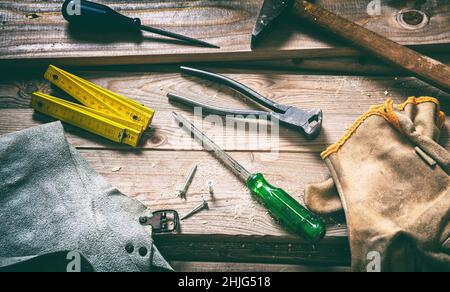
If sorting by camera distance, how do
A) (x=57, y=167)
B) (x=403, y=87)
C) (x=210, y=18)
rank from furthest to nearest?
(x=210, y=18) < (x=403, y=87) < (x=57, y=167)

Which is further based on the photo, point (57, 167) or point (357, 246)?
point (57, 167)

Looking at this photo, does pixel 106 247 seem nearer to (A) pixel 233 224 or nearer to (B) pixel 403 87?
(A) pixel 233 224

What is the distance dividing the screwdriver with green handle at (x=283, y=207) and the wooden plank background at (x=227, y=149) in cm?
3

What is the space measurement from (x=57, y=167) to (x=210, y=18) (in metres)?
0.67

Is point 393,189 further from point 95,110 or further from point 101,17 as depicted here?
point 101,17

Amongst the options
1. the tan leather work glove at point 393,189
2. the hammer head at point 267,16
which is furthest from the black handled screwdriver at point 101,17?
the tan leather work glove at point 393,189

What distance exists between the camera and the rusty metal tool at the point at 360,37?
4.00 ft

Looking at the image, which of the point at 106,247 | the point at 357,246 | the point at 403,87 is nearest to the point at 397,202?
the point at 357,246

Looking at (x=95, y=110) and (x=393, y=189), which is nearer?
(x=393, y=189)

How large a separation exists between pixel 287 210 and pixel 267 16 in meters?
0.61

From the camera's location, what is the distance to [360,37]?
50.6 inches

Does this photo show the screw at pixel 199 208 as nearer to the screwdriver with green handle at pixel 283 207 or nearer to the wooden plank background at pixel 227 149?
the wooden plank background at pixel 227 149

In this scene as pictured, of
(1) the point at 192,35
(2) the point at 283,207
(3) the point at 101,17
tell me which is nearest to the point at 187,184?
(2) the point at 283,207

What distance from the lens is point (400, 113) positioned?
1.13 m
